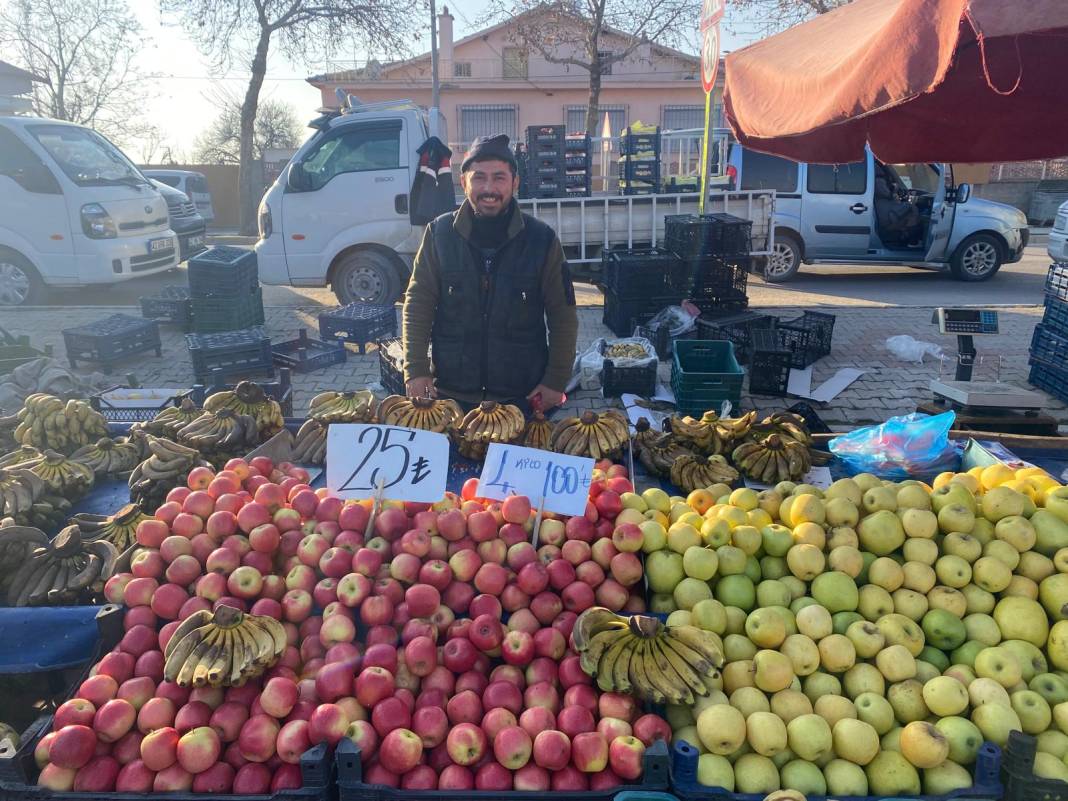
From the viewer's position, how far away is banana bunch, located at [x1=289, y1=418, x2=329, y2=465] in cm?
389

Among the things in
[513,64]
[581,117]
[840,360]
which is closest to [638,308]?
[840,360]

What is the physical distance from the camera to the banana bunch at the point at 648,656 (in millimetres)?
2111

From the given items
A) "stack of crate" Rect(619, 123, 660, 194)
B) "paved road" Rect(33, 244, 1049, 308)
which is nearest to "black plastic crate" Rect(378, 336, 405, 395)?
"paved road" Rect(33, 244, 1049, 308)

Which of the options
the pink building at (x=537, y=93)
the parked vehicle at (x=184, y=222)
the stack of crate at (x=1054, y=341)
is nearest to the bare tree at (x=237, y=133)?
the pink building at (x=537, y=93)

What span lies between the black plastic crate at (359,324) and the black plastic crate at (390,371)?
1.33 m

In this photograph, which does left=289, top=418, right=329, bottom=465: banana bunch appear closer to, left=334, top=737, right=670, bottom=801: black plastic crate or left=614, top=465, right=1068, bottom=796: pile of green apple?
left=614, top=465, right=1068, bottom=796: pile of green apple

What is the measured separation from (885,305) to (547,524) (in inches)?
399

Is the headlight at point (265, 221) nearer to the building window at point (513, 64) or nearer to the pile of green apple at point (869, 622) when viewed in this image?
the pile of green apple at point (869, 622)

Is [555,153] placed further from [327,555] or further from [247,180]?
[247,180]

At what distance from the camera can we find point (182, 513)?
2.72m

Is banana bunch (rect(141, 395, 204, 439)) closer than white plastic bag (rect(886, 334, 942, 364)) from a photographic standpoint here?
Yes

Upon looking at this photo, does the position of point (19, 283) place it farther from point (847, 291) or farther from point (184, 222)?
point (847, 291)

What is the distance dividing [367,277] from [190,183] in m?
16.1

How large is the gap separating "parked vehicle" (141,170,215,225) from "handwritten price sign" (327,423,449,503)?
20.4 metres
